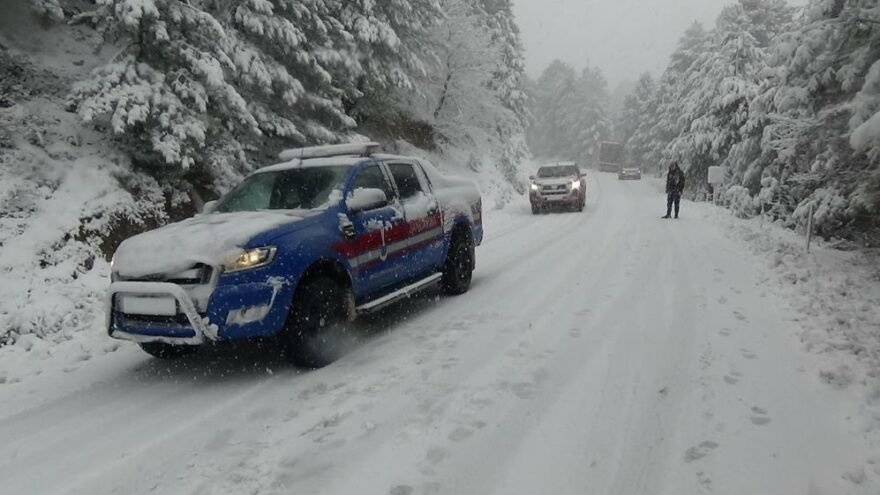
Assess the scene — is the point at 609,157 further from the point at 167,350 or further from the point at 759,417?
the point at 167,350

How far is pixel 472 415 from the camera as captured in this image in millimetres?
3830

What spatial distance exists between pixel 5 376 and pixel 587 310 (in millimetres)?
5854

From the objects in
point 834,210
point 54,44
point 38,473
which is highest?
point 54,44

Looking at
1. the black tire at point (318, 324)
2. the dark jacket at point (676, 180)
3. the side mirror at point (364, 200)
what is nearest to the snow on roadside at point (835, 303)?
the black tire at point (318, 324)

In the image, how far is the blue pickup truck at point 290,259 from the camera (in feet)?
13.8

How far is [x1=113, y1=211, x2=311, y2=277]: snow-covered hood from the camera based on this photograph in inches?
167

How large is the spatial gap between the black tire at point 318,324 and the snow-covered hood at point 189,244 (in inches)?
24.9

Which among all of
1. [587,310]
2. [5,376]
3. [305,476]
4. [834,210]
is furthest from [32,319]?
[834,210]

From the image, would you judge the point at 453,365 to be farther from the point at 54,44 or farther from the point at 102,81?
the point at 54,44

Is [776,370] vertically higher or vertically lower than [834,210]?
lower

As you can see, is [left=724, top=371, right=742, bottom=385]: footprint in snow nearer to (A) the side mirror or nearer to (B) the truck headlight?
(A) the side mirror

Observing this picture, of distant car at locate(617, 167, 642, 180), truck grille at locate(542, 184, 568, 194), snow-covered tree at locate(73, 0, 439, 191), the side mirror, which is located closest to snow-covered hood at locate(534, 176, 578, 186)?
truck grille at locate(542, 184, 568, 194)

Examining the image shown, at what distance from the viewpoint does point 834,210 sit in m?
10.1

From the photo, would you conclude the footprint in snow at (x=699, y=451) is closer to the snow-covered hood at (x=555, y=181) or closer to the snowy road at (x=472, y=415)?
the snowy road at (x=472, y=415)
